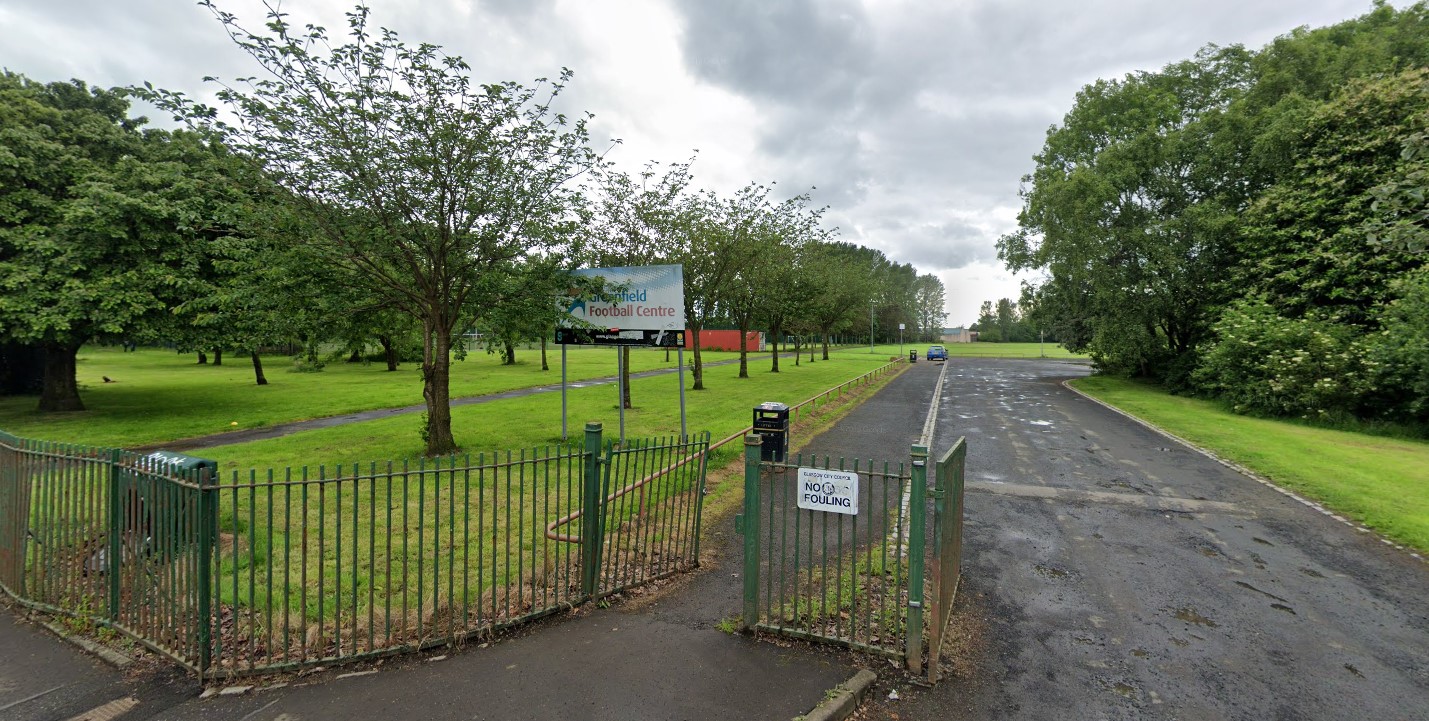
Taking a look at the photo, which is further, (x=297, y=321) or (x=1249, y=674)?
(x=297, y=321)

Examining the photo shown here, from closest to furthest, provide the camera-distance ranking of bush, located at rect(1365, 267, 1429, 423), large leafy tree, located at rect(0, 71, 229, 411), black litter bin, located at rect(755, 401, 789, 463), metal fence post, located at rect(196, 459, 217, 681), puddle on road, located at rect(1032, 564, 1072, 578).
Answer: metal fence post, located at rect(196, 459, 217, 681), puddle on road, located at rect(1032, 564, 1072, 578), black litter bin, located at rect(755, 401, 789, 463), large leafy tree, located at rect(0, 71, 229, 411), bush, located at rect(1365, 267, 1429, 423)

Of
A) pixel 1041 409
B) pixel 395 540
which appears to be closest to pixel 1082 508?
pixel 395 540

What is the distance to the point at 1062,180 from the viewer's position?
2909 centimetres

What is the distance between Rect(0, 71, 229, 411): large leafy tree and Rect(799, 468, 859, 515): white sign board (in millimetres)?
14496

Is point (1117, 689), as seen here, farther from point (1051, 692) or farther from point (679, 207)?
point (679, 207)

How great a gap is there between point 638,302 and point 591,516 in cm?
710

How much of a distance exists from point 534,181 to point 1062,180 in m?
28.1

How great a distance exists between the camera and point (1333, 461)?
1126cm

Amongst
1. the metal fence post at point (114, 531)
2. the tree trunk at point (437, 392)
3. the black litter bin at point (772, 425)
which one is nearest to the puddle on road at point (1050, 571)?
the black litter bin at point (772, 425)

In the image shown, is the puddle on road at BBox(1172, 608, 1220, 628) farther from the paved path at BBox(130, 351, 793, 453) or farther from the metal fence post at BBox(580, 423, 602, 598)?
the paved path at BBox(130, 351, 793, 453)

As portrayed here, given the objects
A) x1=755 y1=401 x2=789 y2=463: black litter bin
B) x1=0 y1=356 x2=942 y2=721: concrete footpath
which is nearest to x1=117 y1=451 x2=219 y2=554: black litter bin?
x1=0 y1=356 x2=942 y2=721: concrete footpath

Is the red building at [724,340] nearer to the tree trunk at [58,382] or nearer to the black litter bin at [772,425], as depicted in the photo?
the tree trunk at [58,382]

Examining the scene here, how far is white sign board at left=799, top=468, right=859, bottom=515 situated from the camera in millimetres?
4508

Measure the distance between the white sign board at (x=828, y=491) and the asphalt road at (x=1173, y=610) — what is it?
129 centimetres
